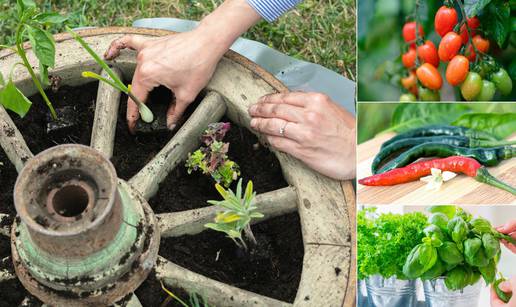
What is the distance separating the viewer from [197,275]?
42.8 inches

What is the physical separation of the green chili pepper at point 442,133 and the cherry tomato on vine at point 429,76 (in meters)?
0.08

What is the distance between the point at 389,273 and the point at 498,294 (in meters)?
0.16

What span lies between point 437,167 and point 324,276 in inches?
10.6

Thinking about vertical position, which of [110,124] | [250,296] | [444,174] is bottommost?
[250,296]

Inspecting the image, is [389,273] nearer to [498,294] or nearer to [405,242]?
[405,242]

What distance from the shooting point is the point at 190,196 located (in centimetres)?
124

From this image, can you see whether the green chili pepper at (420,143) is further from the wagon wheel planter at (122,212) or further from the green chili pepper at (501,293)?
the green chili pepper at (501,293)

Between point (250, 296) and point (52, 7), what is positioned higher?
point (250, 296)

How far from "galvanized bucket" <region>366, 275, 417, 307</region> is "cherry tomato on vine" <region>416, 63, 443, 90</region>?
13.7 inches

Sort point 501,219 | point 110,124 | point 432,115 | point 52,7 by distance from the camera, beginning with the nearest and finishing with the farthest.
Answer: point 501,219 < point 432,115 < point 110,124 < point 52,7

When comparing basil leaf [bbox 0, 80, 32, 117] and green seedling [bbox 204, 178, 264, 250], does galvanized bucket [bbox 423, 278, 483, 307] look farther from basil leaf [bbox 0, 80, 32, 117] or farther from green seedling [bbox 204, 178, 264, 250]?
basil leaf [bbox 0, 80, 32, 117]

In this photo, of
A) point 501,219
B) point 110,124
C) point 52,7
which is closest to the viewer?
point 501,219

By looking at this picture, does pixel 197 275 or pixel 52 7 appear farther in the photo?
pixel 52 7

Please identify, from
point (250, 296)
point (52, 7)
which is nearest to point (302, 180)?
point (250, 296)
